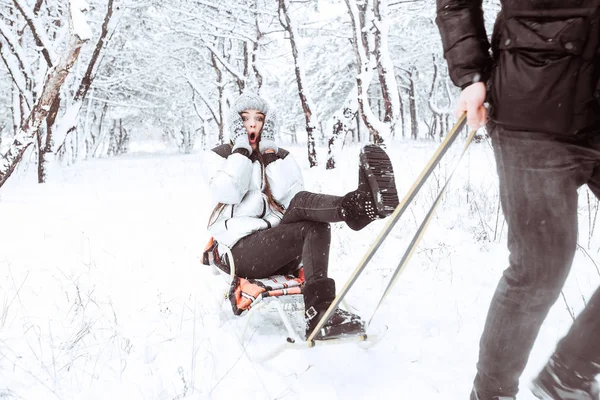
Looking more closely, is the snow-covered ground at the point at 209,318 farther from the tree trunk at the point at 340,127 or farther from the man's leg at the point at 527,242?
the tree trunk at the point at 340,127

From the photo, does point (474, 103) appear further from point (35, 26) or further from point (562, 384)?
point (35, 26)

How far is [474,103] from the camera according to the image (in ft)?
4.93

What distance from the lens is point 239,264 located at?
3027 mm

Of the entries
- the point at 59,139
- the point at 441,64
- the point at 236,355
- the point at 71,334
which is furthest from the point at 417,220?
the point at 441,64

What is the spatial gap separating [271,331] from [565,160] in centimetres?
210

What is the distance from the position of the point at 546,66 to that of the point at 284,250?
1889 millimetres

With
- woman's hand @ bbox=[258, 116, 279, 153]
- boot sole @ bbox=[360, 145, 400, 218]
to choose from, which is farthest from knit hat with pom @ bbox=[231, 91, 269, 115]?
boot sole @ bbox=[360, 145, 400, 218]

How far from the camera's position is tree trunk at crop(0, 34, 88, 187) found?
5.46 metres

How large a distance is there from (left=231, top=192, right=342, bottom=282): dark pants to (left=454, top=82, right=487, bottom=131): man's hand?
3.57ft

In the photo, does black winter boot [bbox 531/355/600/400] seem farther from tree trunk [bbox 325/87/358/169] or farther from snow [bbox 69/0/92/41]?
tree trunk [bbox 325/87/358/169]

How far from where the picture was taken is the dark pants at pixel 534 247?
140 cm

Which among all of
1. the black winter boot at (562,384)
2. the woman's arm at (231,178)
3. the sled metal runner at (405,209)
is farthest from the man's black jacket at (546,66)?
the woman's arm at (231,178)

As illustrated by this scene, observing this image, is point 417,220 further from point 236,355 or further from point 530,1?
point 530,1

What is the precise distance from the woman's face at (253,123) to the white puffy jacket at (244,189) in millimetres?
173
